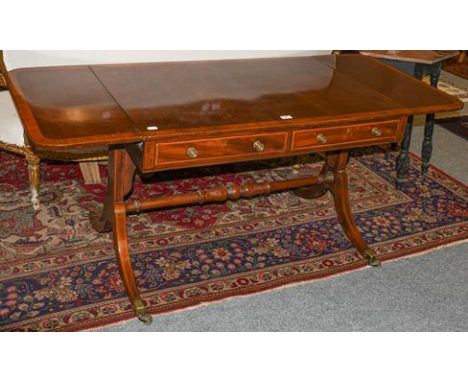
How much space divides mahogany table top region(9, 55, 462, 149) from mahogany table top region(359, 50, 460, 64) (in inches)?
19.0

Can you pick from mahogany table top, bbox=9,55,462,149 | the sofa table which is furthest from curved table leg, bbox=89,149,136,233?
the sofa table

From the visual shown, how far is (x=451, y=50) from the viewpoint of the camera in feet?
13.2

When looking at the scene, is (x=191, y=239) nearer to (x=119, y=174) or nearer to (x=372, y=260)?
(x=119, y=174)

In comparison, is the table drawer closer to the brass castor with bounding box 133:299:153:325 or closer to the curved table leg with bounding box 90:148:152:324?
the curved table leg with bounding box 90:148:152:324

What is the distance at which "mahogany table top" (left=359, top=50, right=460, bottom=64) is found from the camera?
380 cm

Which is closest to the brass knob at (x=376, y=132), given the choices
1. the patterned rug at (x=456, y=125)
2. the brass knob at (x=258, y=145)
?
the brass knob at (x=258, y=145)

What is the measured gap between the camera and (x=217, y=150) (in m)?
2.55

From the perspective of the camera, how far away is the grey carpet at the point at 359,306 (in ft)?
9.34

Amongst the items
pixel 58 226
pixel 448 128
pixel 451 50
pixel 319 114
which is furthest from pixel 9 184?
pixel 448 128

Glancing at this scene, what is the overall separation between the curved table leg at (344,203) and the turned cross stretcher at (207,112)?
0.02m

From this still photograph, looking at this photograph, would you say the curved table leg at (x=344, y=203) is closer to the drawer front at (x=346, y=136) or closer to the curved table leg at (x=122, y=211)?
the drawer front at (x=346, y=136)

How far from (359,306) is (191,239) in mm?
1024

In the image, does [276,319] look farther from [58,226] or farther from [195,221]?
[58,226]

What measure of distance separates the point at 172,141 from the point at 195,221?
4.06 feet
